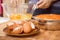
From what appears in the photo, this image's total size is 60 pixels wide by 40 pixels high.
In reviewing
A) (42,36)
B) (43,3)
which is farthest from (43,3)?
(42,36)

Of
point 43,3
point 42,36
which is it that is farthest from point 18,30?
point 43,3

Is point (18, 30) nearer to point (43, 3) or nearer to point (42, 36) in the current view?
point (42, 36)

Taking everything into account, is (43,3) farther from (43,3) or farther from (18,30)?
(18,30)

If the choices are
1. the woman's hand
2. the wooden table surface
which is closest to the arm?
the woman's hand

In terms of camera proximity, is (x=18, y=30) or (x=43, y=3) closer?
(x=18, y=30)

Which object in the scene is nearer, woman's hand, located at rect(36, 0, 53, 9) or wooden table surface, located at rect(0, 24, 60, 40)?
wooden table surface, located at rect(0, 24, 60, 40)

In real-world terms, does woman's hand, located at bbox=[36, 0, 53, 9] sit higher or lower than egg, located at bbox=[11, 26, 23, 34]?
lower

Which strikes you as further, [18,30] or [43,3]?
A: [43,3]

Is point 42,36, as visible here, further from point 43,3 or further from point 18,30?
point 43,3

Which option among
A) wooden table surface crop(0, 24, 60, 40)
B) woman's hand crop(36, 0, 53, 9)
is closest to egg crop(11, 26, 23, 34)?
wooden table surface crop(0, 24, 60, 40)

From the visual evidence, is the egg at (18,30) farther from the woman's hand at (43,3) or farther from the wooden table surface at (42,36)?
the woman's hand at (43,3)

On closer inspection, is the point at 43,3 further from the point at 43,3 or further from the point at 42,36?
the point at 42,36

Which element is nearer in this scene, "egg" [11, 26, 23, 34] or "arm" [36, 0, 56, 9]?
"egg" [11, 26, 23, 34]

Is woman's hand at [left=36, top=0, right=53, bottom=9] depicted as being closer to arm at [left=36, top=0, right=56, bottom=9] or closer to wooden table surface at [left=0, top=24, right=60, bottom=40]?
arm at [left=36, top=0, right=56, bottom=9]
